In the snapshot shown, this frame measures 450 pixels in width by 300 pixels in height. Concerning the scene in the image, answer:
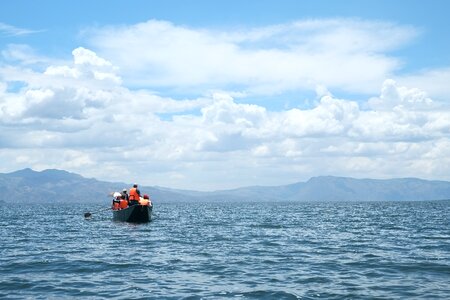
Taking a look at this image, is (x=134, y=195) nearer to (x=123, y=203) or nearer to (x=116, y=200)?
(x=123, y=203)

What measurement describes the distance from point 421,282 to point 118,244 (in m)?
19.2

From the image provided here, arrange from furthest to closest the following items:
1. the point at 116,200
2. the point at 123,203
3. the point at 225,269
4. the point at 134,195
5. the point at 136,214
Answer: the point at 116,200 < the point at 123,203 < the point at 134,195 < the point at 136,214 < the point at 225,269

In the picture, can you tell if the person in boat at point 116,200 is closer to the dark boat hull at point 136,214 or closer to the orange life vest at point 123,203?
the orange life vest at point 123,203

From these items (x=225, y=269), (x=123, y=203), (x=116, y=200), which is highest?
(x=116, y=200)

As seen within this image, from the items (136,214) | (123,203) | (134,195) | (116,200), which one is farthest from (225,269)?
(116,200)

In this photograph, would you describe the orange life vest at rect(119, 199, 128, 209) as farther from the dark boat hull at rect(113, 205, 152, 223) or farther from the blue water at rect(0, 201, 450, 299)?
the blue water at rect(0, 201, 450, 299)

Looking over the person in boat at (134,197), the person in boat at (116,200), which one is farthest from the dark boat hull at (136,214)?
the person in boat at (116,200)

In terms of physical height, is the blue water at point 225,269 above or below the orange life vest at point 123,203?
below

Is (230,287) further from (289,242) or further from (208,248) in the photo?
(289,242)

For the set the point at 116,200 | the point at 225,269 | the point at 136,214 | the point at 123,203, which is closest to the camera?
the point at 225,269

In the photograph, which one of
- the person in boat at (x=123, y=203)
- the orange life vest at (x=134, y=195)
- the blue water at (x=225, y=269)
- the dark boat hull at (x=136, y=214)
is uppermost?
the orange life vest at (x=134, y=195)

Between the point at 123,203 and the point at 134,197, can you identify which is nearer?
the point at 134,197

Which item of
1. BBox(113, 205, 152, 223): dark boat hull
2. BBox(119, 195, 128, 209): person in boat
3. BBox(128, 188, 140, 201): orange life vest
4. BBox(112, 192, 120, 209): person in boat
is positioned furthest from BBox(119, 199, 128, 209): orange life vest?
BBox(128, 188, 140, 201): orange life vest

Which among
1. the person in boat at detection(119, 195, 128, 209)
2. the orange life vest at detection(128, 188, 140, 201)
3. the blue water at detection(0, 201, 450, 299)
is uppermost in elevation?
the orange life vest at detection(128, 188, 140, 201)
